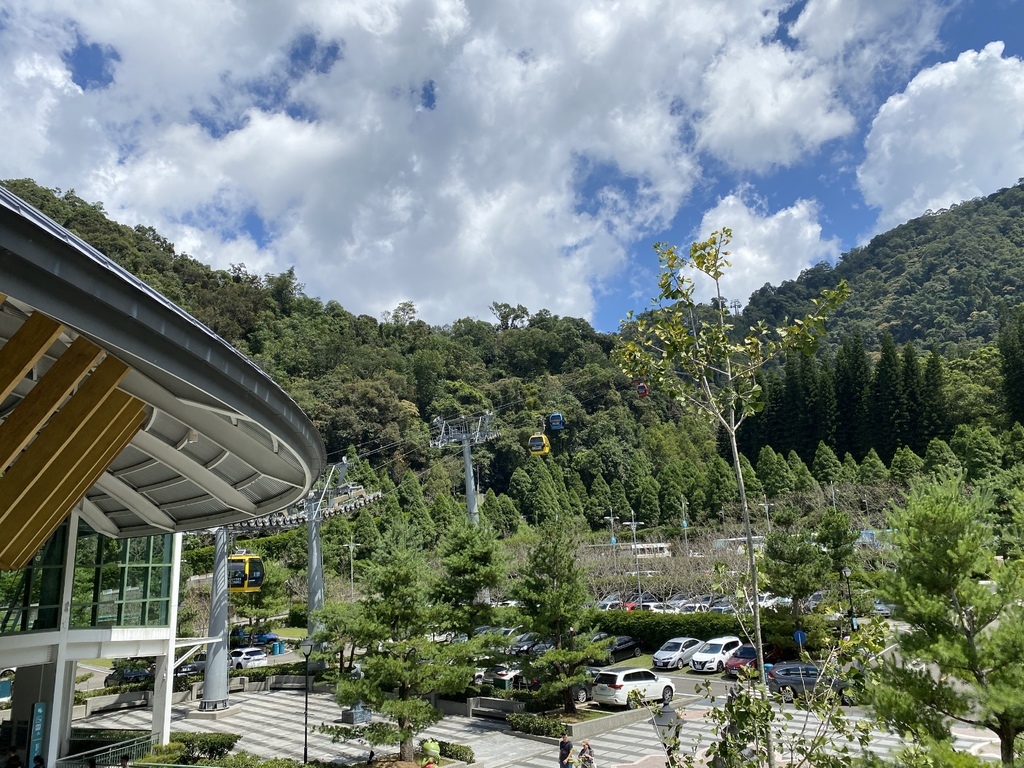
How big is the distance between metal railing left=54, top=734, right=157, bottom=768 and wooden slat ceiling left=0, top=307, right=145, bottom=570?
847 cm

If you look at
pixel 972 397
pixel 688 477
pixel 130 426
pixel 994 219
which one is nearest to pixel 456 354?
pixel 688 477

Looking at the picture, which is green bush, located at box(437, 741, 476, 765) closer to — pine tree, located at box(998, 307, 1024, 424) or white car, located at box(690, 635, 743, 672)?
white car, located at box(690, 635, 743, 672)

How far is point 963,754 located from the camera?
299 inches

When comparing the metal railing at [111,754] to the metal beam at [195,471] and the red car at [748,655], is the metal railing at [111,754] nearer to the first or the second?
the metal beam at [195,471]

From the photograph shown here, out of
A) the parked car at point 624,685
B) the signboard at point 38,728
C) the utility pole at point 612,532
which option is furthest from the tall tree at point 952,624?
the utility pole at point 612,532

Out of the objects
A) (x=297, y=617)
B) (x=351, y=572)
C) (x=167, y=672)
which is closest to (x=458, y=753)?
(x=167, y=672)

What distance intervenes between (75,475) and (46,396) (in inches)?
109

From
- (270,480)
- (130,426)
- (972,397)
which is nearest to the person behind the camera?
(130,426)

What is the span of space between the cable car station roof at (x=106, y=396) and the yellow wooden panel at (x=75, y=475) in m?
0.02

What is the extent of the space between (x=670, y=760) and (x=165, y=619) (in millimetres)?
17544

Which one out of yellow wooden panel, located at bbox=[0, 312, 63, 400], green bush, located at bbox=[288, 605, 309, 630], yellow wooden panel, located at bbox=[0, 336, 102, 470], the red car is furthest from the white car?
green bush, located at bbox=[288, 605, 309, 630]

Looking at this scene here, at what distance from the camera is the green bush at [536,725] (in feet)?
62.9

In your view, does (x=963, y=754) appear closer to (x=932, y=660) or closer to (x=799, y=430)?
(x=932, y=660)

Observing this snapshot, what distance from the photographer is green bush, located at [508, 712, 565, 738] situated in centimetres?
1918
